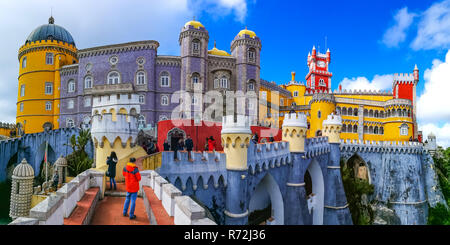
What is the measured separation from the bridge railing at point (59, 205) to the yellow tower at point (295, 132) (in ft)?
47.6

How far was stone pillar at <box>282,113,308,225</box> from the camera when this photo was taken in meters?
19.1

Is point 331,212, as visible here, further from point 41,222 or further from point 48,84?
point 48,84

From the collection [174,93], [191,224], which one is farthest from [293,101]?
[191,224]

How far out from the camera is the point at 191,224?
446cm

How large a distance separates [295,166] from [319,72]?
44261 millimetres

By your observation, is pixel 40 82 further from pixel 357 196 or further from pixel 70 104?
pixel 357 196

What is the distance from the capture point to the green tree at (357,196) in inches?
1217

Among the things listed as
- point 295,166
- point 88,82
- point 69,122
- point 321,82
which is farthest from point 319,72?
point 69,122

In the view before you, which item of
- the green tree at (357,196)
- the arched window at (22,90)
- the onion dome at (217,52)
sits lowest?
the green tree at (357,196)

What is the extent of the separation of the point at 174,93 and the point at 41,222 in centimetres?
2921

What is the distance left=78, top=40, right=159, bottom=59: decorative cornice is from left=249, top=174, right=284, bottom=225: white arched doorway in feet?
72.8

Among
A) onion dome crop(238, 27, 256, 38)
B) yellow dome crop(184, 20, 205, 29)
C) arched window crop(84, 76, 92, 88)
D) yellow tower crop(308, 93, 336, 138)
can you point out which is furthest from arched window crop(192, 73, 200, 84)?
yellow tower crop(308, 93, 336, 138)

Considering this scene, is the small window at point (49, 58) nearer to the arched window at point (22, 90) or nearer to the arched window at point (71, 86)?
the arched window at point (71, 86)

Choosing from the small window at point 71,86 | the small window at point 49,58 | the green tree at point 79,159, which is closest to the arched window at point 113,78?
the small window at point 71,86
